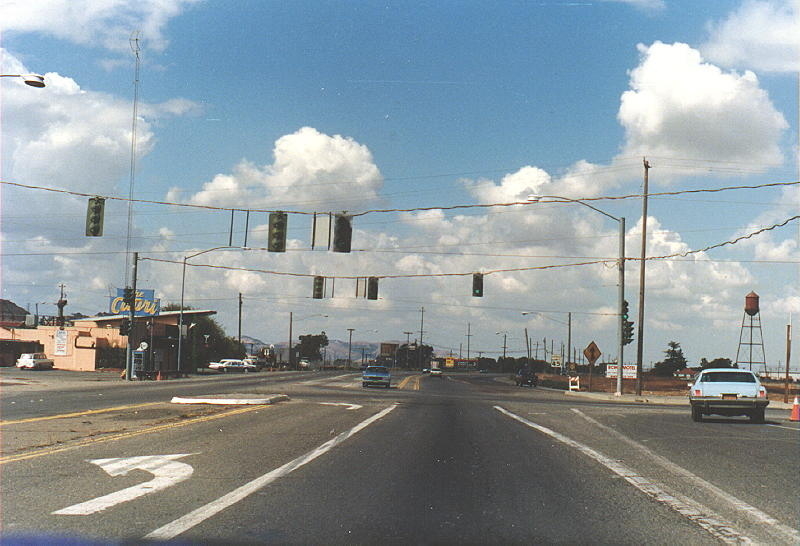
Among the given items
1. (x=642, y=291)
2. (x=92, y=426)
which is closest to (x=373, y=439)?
(x=92, y=426)

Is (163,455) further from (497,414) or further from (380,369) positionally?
(380,369)

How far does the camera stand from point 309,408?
23.9 m

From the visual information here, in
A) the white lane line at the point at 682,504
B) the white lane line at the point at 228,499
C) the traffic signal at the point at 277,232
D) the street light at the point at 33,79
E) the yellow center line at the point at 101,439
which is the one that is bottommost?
the yellow center line at the point at 101,439

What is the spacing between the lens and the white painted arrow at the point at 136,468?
26.9 feet

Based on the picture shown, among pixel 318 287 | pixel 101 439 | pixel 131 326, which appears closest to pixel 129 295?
pixel 131 326

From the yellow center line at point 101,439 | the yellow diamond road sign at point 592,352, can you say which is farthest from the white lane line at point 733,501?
the yellow diamond road sign at point 592,352

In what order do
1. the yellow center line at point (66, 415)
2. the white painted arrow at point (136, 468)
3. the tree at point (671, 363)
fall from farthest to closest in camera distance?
the tree at point (671, 363) → the yellow center line at point (66, 415) → the white painted arrow at point (136, 468)

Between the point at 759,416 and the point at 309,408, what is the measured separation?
13459 mm

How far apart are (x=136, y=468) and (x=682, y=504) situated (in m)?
7.29

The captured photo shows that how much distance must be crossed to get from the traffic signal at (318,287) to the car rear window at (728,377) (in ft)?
70.0

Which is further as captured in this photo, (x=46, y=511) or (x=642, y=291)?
(x=642, y=291)

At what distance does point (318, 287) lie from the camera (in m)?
40.3

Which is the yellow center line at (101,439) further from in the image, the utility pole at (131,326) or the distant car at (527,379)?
the distant car at (527,379)

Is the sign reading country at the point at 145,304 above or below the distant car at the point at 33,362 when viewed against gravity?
above
